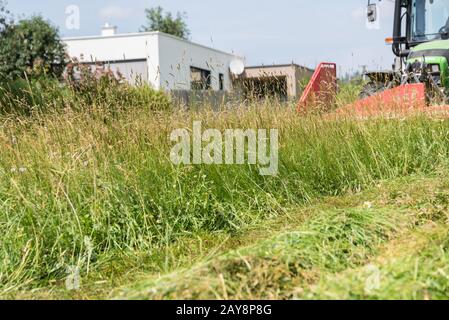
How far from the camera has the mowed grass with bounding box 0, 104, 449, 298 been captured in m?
2.81

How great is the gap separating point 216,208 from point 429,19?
582 centimetres

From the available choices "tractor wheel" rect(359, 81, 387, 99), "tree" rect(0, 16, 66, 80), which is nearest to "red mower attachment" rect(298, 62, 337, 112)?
"tractor wheel" rect(359, 81, 387, 99)

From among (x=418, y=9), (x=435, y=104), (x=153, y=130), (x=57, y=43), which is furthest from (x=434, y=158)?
(x=57, y=43)

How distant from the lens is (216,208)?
4.27m

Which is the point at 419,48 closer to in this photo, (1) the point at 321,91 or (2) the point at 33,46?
(1) the point at 321,91

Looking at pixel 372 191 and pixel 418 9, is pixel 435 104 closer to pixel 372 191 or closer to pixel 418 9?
pixel 372 191

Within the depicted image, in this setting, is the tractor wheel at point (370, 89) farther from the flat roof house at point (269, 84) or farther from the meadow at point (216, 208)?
the meadow at point (216, 208)

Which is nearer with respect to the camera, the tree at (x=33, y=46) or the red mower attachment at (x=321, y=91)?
the red mower attachment at (x=321, y=91)

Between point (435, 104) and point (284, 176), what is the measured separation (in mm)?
2170

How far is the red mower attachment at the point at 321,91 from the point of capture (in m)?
5.96

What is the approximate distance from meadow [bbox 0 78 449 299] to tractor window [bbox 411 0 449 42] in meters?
3.24

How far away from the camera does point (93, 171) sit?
3.93 m

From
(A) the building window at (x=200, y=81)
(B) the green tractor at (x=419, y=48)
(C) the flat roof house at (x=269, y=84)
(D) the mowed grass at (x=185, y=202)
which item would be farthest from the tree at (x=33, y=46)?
(D) the mowed grass at (x=185, y=202)

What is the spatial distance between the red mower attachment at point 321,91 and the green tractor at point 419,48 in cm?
58
